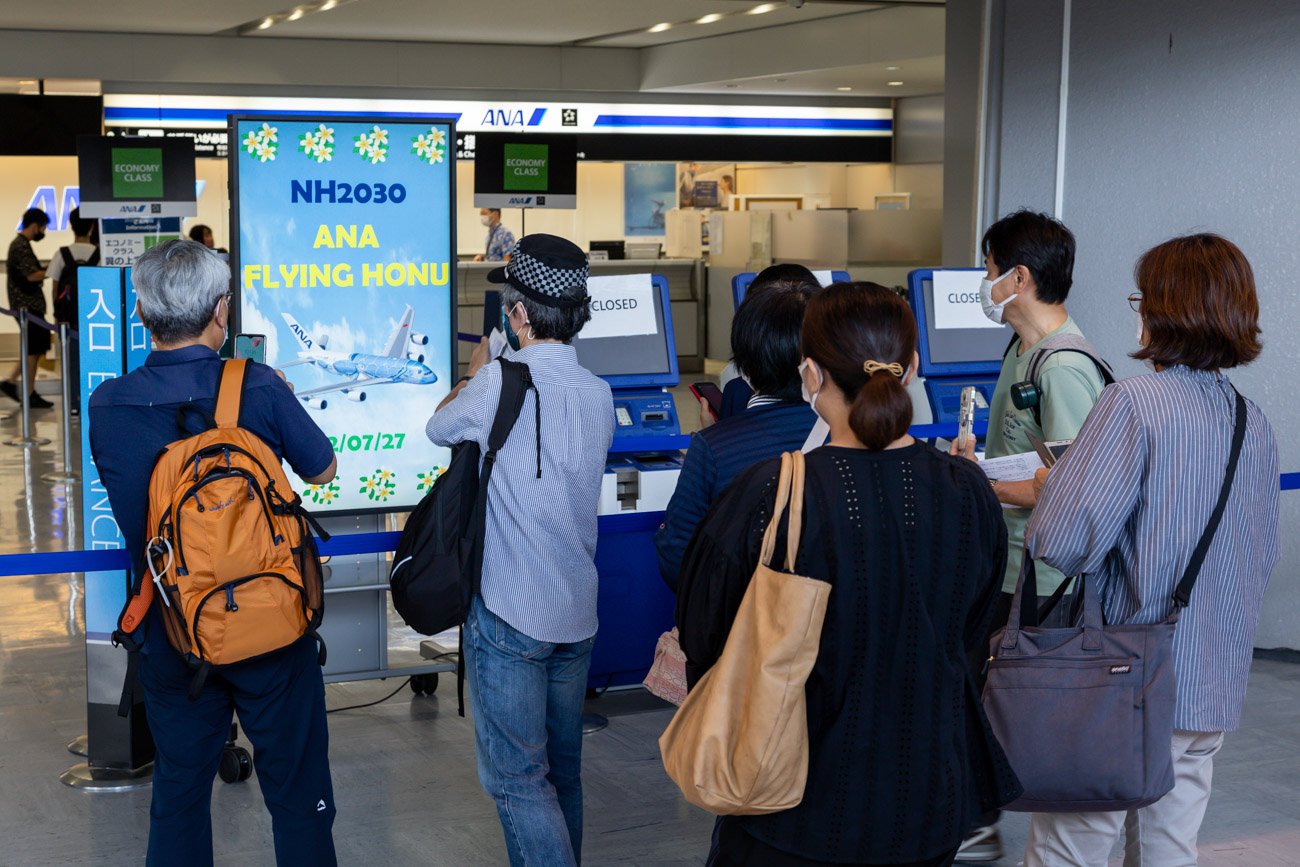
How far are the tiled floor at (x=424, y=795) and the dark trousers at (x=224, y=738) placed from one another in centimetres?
72

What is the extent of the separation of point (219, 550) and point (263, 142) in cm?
172

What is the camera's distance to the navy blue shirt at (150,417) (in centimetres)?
236

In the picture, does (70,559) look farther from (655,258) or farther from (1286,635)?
(655,258)

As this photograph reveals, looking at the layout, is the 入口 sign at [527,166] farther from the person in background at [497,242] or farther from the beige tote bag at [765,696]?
the beige tote bag at [765,696]

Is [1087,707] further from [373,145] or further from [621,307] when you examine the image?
[373,145]

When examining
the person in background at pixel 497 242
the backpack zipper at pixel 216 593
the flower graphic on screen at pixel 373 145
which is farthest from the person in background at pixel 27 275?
the backpack zipper at pixel 216 593

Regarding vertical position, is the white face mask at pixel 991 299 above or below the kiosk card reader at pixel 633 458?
above

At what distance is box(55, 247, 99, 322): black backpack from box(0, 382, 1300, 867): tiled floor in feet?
19.5

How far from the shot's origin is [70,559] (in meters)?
2.92

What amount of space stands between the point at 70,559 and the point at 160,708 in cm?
64

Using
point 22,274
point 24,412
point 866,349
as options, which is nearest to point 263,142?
point 866,349

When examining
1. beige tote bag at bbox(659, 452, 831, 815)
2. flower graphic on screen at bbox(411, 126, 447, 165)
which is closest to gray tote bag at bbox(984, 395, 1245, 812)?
beige tote bag at bbox(659, 452, 831, 815)

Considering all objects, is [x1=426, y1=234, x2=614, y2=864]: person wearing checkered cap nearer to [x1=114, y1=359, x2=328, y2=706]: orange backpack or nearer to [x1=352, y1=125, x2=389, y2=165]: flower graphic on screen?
[x1=114, y1=359, x2=328, y2=706]: orange backpack

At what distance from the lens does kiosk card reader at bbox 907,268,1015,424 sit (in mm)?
4625
